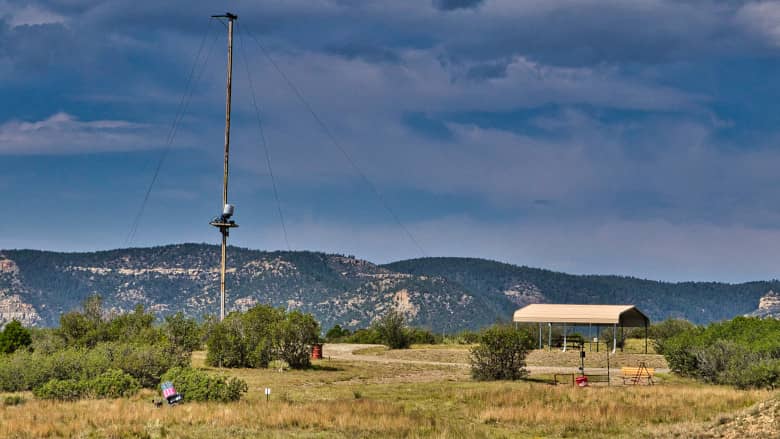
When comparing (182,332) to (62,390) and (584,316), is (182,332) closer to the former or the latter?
(62,390)

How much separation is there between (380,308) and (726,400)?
15045 centimetres

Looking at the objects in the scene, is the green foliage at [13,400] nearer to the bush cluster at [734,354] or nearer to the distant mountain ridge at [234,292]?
the bush cluster at [734,354]

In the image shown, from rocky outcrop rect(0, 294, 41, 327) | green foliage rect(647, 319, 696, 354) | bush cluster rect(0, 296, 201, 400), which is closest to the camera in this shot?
bush cluster rect(0, 296, 201, 400)

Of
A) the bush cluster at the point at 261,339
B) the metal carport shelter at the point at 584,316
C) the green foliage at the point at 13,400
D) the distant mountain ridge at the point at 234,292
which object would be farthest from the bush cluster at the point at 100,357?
the distant mountain ridge at the point at 234,292

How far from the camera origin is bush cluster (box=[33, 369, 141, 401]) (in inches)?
1073

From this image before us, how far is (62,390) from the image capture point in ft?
89.7

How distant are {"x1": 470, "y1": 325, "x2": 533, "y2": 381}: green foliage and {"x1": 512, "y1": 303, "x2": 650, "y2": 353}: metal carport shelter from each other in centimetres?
2266

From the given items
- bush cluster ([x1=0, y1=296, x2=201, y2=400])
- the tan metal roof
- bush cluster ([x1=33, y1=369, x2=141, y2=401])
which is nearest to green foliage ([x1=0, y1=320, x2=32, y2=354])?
bush cluster ([x1=0, y1=296, x2=201, y2=400])

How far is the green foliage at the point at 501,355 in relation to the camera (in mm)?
37469

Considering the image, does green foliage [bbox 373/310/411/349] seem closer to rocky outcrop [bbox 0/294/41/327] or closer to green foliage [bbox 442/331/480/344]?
green foliage [bbox 442/331/480/344]

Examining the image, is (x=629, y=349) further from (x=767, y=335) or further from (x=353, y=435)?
(x=353, y=435)

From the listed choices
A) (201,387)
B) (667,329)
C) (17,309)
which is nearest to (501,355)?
(201,387)

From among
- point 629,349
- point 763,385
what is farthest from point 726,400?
point 629,349

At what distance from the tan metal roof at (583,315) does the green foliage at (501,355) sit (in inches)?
901
